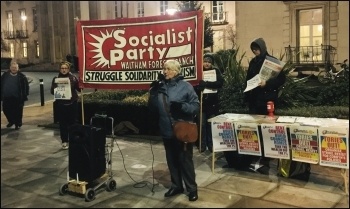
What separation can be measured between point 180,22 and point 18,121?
5945mm

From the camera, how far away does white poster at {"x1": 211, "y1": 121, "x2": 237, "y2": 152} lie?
246 inches

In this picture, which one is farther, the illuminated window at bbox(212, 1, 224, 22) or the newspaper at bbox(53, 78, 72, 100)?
the illuminated window at bbox(212, 1, 224, 22)

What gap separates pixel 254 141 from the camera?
608 centimetres

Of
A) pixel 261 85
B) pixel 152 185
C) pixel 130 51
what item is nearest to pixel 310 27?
pixel 261 85

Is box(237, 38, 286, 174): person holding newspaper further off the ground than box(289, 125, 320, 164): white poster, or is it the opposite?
box(237, 38, 286, 174): person holding newspaper

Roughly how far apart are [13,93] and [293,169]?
24.3 ft

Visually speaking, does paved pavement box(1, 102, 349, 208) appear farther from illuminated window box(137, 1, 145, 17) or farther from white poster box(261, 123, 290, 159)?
illuminated window box(137, 1, 145, 17)

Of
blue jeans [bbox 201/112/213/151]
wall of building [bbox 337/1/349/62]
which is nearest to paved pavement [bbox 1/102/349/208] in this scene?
blue jeans [bbox 201/112/213/151]

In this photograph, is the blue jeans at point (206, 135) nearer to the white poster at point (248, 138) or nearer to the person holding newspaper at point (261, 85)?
the person holding newspaper at point (261, 85)

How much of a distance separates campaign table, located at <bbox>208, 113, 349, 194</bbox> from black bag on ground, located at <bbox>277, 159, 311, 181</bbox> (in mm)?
298

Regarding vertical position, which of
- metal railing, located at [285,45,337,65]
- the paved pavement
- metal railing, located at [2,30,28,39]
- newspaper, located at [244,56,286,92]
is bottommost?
the paved pavement

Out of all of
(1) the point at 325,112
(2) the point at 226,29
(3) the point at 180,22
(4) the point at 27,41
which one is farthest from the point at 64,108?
(4) the point at 27,41

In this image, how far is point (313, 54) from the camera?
20.9 metres

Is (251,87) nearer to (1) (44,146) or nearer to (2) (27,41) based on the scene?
(1) (44,146)
